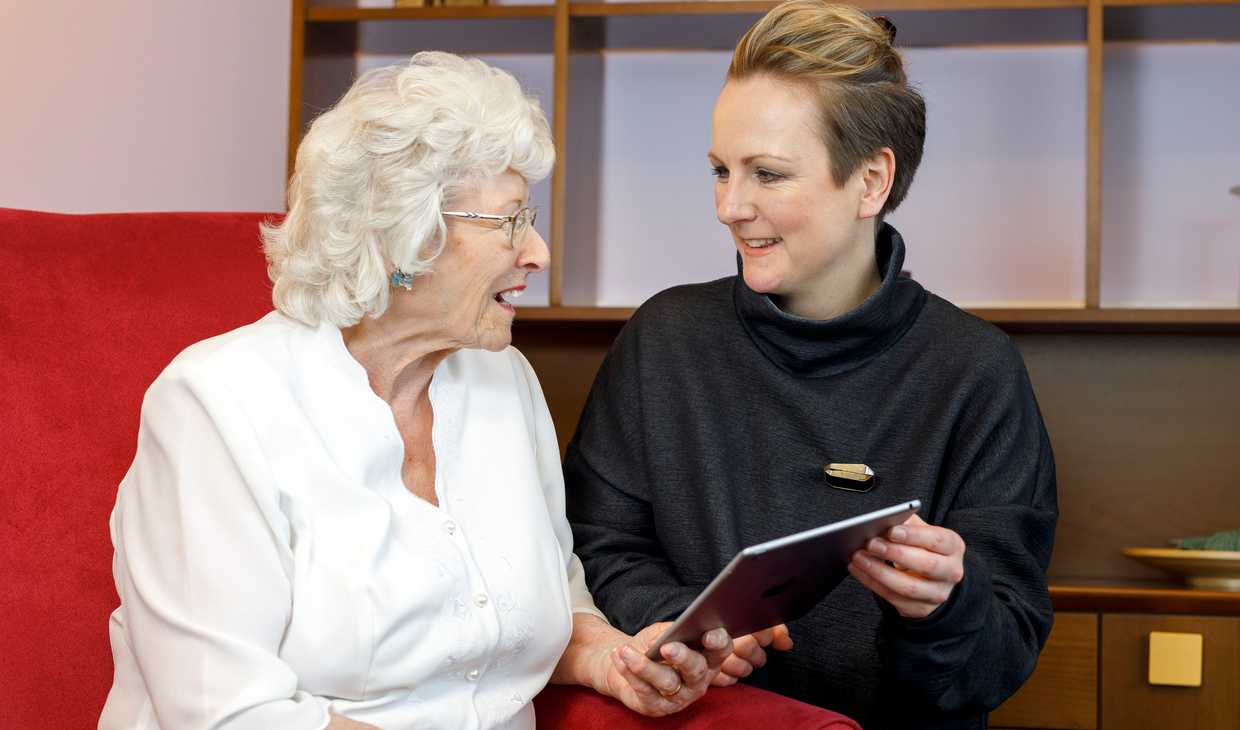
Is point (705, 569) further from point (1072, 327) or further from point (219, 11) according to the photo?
point (219, 11)

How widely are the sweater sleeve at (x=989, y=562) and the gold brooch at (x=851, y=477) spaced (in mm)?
90

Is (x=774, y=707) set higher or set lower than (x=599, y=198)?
lower

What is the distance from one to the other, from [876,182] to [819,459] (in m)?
0.39

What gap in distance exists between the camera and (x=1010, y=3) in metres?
2.01

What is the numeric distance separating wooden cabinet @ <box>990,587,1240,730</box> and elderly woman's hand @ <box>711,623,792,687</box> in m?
0.91

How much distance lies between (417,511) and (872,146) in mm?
766

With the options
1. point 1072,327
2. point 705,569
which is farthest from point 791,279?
point 1072,327

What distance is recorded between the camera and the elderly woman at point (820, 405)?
1.30 m

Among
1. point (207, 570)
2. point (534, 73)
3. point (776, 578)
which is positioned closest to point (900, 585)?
point (776, 578)

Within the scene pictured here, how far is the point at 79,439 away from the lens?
1.23 meters

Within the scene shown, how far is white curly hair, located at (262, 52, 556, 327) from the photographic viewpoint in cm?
109

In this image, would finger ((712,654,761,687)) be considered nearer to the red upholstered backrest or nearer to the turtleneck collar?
the turtleneck collar

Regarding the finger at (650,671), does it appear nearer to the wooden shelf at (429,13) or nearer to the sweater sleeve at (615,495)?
the sweater sleeve at (615,495)

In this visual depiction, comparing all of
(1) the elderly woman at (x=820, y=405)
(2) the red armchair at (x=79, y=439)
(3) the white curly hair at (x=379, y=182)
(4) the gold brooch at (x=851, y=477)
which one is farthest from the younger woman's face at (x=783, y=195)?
(2) the red armchair at (x=79, y=439)
